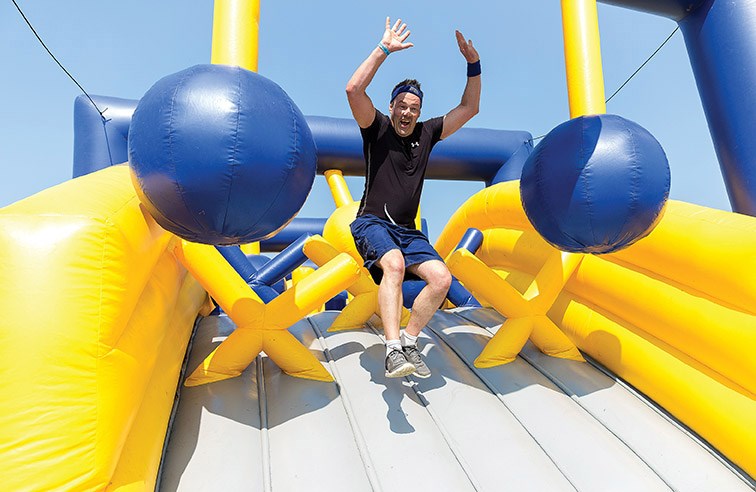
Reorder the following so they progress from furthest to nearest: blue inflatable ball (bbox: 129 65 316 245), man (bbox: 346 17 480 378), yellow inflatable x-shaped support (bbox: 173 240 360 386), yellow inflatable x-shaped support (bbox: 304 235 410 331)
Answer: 1. yellow inflatable x-shaped support (bbox: 304 235 410 331)
2. yellow inflatable x-shaped support (bbox: 173 240 360 386)
3. man (bbox: 346 17 480 378)
4. blue inflatable ball (bbox: 129 65 316 245)

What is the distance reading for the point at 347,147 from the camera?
156 inches

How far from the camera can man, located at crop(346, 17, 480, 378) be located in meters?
1.81

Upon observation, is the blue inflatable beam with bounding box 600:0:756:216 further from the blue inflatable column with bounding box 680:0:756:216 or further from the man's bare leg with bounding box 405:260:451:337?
the man's bare leg with bounding box 405:260:451:337

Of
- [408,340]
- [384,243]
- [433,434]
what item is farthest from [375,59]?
[433,434]

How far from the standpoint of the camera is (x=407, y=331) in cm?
183

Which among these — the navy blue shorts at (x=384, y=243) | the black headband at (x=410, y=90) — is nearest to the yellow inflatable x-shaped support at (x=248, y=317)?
the navy blue shorts at (x=384, y=243)

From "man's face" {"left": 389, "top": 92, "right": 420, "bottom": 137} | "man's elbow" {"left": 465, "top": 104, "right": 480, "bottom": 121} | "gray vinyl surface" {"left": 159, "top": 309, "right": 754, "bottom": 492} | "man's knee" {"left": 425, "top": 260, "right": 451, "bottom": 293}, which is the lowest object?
"gray vinyl surface" {"left": 159, "top": 309, "right": 754, "bottom": 492}

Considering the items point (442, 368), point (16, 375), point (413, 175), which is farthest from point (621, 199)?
point (16, 375)

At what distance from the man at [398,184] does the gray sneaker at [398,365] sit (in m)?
0.06

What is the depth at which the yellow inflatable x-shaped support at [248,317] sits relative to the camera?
1.91 m

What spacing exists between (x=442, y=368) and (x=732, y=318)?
1.01 metres

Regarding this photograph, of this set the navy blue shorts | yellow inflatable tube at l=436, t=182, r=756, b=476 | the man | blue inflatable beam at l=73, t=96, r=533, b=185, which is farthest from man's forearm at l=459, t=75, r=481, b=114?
blue inflatable beam at l=73, t=96, r=533, b=185

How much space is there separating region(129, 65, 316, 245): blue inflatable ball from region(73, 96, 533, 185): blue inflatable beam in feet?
7.72

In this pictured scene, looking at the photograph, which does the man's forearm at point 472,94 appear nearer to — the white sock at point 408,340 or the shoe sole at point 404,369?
the white sock at point 408,340
